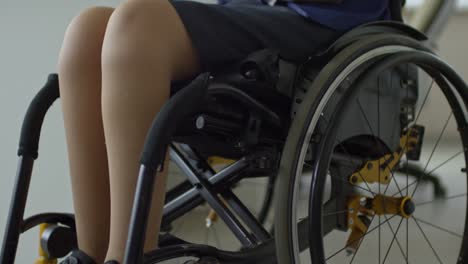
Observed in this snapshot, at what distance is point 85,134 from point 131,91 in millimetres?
175

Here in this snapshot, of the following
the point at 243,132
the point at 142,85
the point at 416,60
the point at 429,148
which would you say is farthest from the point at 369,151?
the point at 429,148

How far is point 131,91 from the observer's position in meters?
0.69

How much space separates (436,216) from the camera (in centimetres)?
186

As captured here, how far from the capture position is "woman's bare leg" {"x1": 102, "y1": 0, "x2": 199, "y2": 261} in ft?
2.29

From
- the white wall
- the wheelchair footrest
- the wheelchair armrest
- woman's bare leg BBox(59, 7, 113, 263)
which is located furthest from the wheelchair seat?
the white wall

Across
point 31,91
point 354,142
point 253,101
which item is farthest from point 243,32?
point 31,91

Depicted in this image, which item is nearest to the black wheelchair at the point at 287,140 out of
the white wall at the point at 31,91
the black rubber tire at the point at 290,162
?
the black rubber tire at the point at 290,162

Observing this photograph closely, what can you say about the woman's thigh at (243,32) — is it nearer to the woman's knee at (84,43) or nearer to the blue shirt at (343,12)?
the blue shirt at (343,12)

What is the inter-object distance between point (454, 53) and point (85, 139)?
A: 73.3 inches

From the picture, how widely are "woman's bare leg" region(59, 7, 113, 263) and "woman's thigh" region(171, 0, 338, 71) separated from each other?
0.60 ft

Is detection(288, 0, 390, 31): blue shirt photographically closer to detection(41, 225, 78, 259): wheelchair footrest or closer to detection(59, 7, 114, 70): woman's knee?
detection(59, 7, 114, 70): woman's knee

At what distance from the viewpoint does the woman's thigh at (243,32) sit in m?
0.76

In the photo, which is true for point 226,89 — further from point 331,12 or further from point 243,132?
point 331,12

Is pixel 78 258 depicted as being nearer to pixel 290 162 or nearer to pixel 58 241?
pixel 58 241
